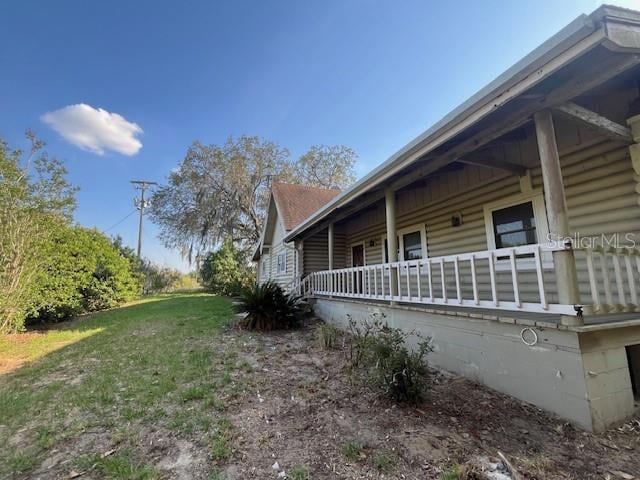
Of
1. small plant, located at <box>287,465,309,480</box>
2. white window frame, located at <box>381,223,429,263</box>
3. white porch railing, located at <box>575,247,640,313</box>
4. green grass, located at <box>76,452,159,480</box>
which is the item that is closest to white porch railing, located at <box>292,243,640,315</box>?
white porch railing, located at <box>575,247,640,313</box>

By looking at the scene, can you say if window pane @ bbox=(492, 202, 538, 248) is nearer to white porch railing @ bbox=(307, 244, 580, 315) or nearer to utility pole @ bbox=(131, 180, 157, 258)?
white porch railing @ bbox=(307, 244, 580, 315)

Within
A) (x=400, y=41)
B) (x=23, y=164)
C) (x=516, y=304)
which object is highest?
(x=400, y=41)

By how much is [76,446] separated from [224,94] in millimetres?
14942

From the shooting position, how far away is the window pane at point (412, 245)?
7449mm

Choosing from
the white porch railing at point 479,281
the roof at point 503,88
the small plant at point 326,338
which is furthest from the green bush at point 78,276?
the roof at point 503,88

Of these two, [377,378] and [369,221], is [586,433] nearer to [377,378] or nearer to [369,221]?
[377,378]

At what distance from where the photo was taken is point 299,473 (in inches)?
87.0

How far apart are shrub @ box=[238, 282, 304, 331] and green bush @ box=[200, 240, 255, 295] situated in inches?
514

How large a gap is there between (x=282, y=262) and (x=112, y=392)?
955cm

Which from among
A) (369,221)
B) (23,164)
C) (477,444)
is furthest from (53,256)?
(477,444)

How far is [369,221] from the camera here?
31.4 feet

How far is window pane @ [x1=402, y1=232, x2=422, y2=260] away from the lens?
7.45 m

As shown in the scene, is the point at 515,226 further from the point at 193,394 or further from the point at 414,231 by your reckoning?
the point at 193,394

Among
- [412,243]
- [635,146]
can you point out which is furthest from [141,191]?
[635,146]
